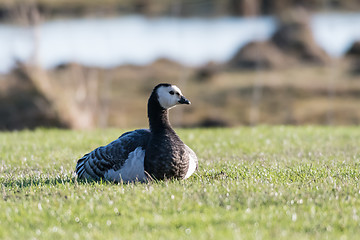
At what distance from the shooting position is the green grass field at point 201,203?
5.57m

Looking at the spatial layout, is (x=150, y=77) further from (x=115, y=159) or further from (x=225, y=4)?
(x=115, y=159)

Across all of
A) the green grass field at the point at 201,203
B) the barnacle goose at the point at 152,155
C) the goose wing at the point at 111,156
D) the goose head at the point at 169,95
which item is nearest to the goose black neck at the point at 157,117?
the barnacle goose at the point at 152,155

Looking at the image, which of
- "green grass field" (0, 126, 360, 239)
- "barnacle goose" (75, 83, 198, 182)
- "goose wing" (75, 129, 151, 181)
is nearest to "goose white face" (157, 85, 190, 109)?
"barnacle goose" (75, 83, 198, 182)

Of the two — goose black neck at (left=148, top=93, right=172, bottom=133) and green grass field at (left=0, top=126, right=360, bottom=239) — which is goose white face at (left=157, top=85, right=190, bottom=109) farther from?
green grass field at (left=0, top=126, right=360, bottom=239)

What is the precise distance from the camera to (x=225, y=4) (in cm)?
6231

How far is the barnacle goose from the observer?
8000mm

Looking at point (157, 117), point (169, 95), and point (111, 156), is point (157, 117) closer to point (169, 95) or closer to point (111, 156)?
point (169, 95)

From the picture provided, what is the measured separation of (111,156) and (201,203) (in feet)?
8.03

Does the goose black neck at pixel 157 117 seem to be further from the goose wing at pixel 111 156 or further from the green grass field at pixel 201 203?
the green grass field at pixel 201 203

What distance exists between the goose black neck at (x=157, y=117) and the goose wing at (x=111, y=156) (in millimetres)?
271

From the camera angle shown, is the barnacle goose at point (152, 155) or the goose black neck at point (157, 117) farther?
Result: the goose black neck at point (157, 117)

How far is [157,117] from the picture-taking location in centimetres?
844

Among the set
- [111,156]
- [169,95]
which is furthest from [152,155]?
[169,95]

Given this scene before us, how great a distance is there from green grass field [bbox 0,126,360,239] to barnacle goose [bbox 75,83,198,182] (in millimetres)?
307
